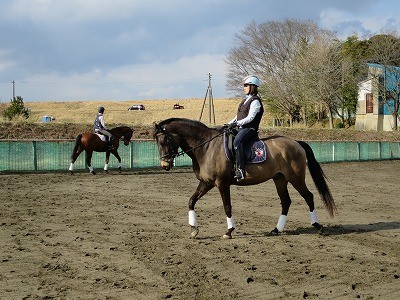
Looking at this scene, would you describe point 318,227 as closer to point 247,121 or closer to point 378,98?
point 247,121

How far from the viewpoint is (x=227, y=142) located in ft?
29.9

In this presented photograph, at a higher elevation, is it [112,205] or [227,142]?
[227,142]

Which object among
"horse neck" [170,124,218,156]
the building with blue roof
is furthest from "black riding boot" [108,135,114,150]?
the building with blue roof

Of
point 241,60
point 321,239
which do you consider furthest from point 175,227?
point 241,60

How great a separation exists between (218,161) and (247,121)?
Answer: 87cm

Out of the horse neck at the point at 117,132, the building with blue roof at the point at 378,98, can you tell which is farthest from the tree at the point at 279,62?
the horse neck at the point at 117,132

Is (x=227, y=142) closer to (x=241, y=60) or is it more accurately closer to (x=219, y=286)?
(x=219, y=286)

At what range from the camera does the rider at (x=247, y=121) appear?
8.96 meters

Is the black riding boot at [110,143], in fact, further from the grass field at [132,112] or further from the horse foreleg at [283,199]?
the grass field at [132,112]

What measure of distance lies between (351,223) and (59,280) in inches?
260

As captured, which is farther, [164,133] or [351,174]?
[351,174]

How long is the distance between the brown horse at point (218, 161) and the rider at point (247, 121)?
206mm

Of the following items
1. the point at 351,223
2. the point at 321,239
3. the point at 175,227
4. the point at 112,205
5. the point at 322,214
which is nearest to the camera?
the point at 321,239

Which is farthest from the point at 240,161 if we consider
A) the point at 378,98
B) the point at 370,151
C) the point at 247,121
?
the point at 378,98
